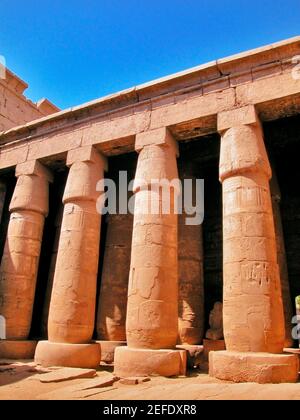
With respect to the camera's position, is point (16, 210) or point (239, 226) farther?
point (16, 210)

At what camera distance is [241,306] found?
570 centimetres

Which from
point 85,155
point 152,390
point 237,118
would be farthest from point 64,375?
point 237,118

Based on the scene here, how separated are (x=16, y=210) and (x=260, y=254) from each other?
21.1 ft

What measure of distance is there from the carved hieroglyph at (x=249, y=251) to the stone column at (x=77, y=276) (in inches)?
124

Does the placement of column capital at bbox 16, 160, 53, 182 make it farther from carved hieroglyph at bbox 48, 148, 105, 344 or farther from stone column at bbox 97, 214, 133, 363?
stone column at bbox 97, 214, 133, 363

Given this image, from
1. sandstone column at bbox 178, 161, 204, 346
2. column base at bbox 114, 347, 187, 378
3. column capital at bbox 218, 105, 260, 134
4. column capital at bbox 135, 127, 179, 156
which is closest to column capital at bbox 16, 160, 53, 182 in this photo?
column capital at bbox 135, 127, 179, 156

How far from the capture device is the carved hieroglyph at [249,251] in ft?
18.2

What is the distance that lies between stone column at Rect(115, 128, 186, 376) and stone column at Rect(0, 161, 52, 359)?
320 cm

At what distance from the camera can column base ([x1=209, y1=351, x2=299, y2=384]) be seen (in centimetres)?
512

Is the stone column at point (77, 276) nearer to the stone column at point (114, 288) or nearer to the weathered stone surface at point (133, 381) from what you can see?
the stone column at point (114, 288)

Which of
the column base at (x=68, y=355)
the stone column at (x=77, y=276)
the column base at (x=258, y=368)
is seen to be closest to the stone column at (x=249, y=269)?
the column base at (x=258, y=368)

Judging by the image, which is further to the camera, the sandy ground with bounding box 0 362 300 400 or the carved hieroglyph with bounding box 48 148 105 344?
the carved hieroglyph with bounding box 48 148 105 344

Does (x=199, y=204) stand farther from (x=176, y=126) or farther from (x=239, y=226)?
(x=239, y=226)
